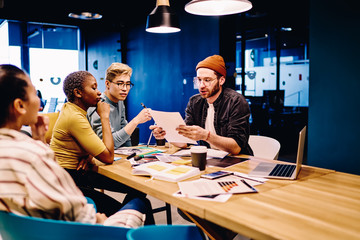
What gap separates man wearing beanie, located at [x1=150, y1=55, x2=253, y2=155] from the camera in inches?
102

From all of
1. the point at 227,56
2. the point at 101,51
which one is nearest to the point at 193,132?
the point at 227,56

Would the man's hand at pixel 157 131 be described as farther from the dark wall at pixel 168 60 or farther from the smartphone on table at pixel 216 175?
the dark wall at pixel 168 60

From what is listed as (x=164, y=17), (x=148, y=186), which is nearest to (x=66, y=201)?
(x=148, y=186)

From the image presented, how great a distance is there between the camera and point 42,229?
3.31ft

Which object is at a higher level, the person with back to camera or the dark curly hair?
the dark curly hair

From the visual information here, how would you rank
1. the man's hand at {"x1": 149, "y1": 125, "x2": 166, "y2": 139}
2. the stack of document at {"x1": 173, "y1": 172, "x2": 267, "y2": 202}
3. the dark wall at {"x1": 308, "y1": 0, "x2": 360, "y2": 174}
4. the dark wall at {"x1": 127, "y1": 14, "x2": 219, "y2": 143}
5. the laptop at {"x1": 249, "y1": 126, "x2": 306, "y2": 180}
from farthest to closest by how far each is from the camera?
1. the dark wall at {"x1": 127, "y1": 14, "x2": 219, "y2": 143}
2. the dark wall at {"x1": 308, "y1": 0, "x2": 360, "y2": 174}
3. the man's hand at {"x1": 149, "y1": 125, "x2": 166, "y2": 139}
4. the laptop at {"x1": 249, "y1": 126, "x2": 306, "y2": 180}
5. the stack of document at {"x1": 173, "y1": 172, "x2": 267, "y2": 202}

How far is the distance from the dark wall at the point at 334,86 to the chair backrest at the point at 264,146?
54.6 inches

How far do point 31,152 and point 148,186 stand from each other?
72 cm

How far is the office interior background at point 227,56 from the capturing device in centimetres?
373

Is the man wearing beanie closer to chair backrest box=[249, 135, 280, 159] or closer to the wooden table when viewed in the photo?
chair backrest box=[249, 135, 280, 159]

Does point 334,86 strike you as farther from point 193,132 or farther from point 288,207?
point 288,207

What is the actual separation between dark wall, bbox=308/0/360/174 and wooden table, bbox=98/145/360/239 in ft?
7.00

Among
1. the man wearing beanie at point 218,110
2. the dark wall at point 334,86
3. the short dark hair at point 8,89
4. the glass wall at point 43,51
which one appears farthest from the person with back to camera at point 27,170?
the glass wall at point 43,51

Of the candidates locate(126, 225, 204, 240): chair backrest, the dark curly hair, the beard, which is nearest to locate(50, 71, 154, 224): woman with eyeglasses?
the dark curly hair
